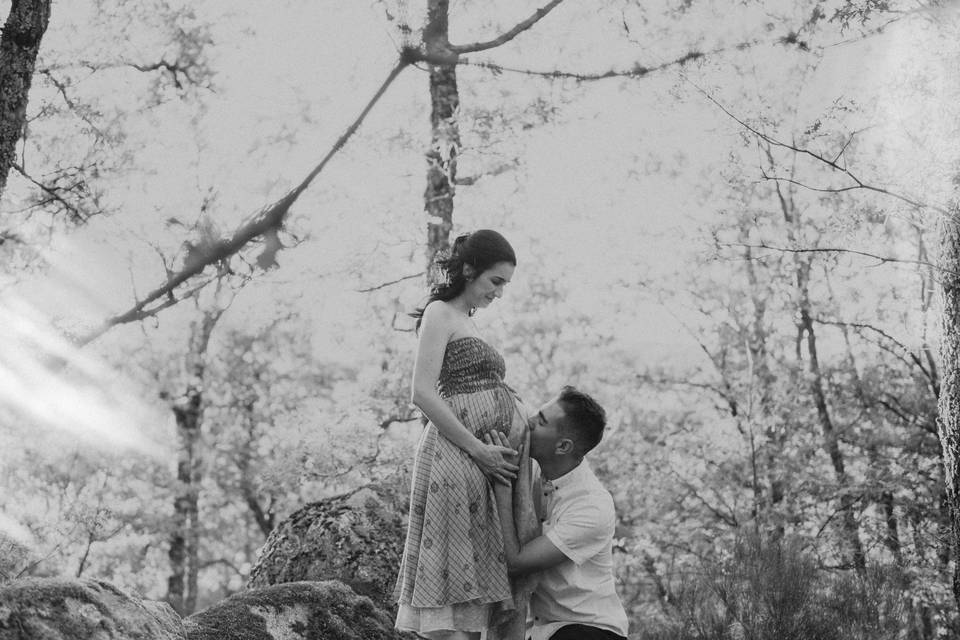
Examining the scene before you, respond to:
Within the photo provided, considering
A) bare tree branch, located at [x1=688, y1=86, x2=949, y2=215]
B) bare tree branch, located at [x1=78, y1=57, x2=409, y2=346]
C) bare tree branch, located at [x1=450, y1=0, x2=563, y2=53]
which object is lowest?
bare tree branch, located at [x1=688, y1=86, x2=949, y2=215]

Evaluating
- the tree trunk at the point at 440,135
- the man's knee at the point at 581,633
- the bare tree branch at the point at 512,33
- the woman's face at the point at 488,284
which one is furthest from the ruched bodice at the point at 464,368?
→ the bare tree branch at the point at 512,33

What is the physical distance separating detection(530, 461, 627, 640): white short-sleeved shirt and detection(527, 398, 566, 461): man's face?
15 centimetres

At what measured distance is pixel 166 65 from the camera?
30.8 ft

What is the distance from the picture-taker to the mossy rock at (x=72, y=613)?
2.06m

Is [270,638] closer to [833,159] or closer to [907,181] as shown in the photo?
[833,159]

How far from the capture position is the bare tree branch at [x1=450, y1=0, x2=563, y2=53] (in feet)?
25.9

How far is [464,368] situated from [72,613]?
1428mm

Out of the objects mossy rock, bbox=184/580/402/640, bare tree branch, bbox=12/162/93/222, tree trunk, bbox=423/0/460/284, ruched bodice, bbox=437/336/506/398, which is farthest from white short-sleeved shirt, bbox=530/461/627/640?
bare tree branch, bbox=12/162/93/222

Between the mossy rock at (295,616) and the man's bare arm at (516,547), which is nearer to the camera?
the man's bare arm at (516,547)

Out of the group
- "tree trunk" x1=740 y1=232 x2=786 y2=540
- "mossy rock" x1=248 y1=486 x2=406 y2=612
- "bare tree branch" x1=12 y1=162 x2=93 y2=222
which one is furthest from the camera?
"tree trunk" x1=740 y1=232 x2=786 y2=540

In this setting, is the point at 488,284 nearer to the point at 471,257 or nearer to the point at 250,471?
the point at 471,257

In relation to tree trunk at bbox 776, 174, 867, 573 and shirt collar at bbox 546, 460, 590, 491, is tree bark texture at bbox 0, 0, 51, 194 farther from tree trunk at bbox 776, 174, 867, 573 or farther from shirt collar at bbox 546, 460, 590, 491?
tree trunk at bbox 776, 174, 867, 573

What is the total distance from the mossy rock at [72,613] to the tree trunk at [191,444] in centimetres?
1349

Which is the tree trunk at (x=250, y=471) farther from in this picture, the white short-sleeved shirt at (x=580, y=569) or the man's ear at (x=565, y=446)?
the man's ear at (x=565, y=446)
